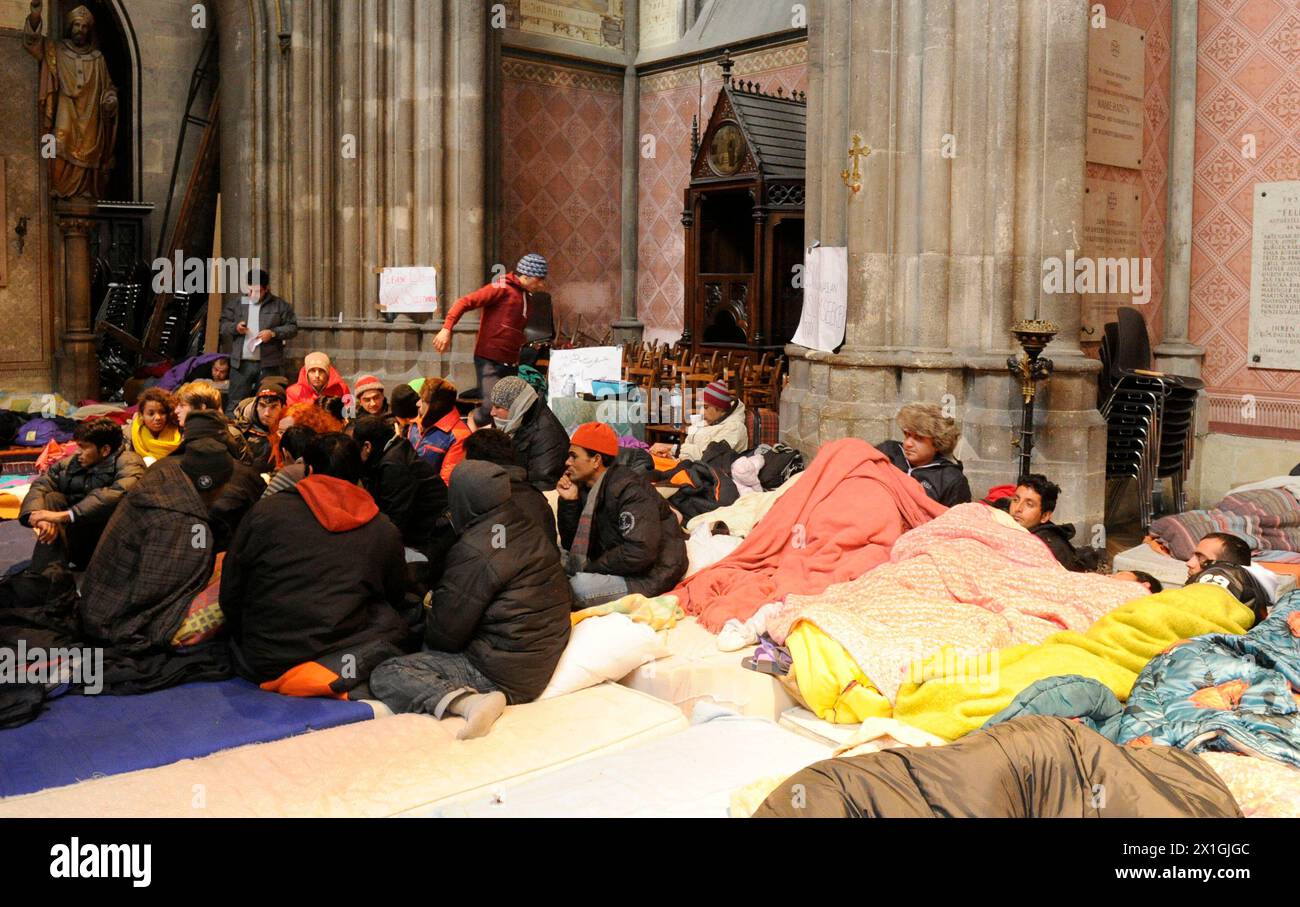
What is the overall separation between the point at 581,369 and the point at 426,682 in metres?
5.83

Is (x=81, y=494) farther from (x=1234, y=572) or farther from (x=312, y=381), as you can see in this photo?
(x=1234, y=572)

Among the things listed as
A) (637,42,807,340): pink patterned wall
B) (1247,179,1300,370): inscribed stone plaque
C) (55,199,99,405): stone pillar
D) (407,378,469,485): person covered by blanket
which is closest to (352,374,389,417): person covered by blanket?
(407,378,469,485): person covered by blanket

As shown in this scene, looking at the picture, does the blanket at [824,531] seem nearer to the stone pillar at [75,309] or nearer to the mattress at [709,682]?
the mattress at [709,682]

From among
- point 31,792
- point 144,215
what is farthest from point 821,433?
point 144,215

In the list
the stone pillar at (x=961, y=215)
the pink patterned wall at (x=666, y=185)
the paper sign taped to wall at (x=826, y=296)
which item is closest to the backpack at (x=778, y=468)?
the stone pillar at (x=961, y=215)

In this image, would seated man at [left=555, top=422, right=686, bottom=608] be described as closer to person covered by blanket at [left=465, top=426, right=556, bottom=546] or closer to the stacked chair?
person covered by blanket at [left=465, top=426, right=556, bottom=546]

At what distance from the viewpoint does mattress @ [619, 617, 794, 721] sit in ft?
14.0

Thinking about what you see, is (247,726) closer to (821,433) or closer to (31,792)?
(31,792)

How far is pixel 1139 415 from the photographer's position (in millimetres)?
6961

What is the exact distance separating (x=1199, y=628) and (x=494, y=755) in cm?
227

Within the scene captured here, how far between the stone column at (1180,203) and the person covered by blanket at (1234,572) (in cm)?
390

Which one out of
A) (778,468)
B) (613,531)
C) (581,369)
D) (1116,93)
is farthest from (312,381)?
(1116,93)

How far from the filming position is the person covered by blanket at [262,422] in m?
6.61

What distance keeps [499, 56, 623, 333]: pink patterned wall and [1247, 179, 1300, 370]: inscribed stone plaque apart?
720 cm
